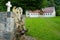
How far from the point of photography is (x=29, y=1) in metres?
38.5

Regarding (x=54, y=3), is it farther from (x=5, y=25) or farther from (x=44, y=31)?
(x=5, y=25)

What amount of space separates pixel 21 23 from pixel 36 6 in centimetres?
2563

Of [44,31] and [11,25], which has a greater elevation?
[11,25]

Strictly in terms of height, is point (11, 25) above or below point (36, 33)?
above

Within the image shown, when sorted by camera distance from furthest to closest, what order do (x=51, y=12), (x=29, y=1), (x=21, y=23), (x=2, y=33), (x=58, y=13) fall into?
(x=51, y=12), (x=58, y=13), (x=29, y=1), (x=21, y=23), (x=2, y=33)

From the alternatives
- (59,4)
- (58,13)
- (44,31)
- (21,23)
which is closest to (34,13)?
(58,13)

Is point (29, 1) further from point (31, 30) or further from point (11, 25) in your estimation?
point (11, 25)

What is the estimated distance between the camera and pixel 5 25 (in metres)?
11.4

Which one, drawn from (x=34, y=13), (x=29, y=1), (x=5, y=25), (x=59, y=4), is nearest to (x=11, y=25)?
(x=5, y=25)

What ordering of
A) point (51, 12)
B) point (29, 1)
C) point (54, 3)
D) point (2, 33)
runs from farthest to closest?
point (54, 3), point (51, 12), point (29, 1), point (2, 33)

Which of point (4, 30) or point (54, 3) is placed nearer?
point (4, 30)

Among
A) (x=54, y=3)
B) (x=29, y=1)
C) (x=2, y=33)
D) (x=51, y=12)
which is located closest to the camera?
(x=2, y=33)

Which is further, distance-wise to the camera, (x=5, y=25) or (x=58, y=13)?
(x=58, y=13)

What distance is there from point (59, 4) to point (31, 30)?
3292 centimetres
